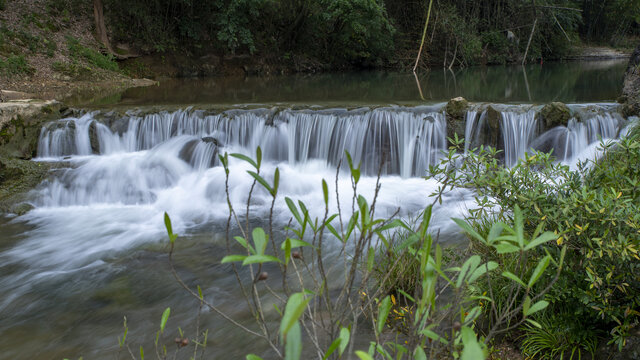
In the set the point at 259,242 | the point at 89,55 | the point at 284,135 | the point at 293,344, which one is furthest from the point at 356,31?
the point at 293,344

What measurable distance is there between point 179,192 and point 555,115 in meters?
7.01

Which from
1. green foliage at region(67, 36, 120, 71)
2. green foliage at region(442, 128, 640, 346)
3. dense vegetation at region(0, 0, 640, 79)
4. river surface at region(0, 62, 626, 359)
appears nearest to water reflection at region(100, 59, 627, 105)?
river surface at region(0, 62, 626, 359)

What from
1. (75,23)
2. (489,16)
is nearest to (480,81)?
(489,16)

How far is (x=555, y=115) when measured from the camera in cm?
823

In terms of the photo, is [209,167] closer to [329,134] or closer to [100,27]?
[329,134]

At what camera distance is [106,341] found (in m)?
3.88

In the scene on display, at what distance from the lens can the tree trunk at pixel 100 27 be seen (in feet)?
59.0

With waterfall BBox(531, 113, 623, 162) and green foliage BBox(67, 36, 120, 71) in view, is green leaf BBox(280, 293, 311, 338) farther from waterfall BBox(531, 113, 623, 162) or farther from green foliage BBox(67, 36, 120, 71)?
green foliage BBox(67, 36, 120, 71)

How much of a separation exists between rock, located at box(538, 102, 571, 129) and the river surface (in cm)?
13

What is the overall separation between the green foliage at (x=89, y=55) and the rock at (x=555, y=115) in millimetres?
15710

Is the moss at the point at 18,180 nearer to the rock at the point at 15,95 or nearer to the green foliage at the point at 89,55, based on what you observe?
the rock at the point at 15,95

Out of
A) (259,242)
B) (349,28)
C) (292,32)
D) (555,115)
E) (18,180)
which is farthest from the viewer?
(292,32)

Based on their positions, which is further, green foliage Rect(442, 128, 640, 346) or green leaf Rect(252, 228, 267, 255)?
green foliage Rect(442, 128, 640, 346)

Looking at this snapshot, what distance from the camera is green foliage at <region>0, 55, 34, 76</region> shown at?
13203 millimetres
